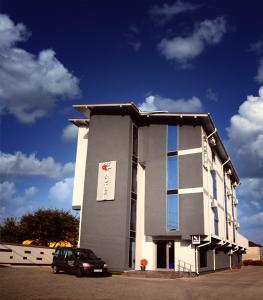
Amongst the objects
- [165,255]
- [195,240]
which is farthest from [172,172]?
[165,255]

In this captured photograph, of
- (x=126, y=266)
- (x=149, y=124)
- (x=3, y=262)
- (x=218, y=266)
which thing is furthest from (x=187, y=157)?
(x=3, y=262)

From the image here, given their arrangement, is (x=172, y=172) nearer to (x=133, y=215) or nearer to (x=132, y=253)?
(x=133, y=215)

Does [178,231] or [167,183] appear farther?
[167,183]

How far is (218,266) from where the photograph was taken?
30.4 m

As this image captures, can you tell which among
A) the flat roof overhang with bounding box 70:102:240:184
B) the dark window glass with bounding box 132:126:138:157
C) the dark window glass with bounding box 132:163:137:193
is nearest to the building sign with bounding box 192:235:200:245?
the dark window glass with bounding box 132:163:137:193

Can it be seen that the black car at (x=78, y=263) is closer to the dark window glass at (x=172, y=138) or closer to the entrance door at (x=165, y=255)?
the entrance door at (x=165, y=255)

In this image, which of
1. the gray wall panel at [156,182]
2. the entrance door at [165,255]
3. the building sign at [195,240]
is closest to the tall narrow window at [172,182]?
the gray wall panel at [156,182]

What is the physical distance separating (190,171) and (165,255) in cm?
654

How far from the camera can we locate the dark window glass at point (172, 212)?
80.7 ft

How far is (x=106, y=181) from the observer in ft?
84.1

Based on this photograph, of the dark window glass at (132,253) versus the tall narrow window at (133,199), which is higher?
the tall narrow window at (133,199)

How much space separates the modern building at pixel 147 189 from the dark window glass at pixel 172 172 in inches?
3.1

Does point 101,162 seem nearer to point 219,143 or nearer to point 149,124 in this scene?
point 149,124

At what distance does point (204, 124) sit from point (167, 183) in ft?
18.8
